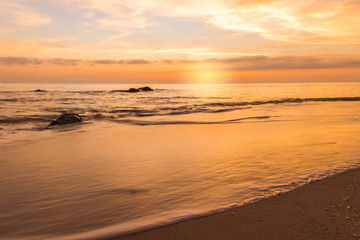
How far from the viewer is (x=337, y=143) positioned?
7.16 meters

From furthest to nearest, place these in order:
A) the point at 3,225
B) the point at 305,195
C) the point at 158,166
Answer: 1. the point at 158,166
2. the point at 305,195
3. the point at 3,225

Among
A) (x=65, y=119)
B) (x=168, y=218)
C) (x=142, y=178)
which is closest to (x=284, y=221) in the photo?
(x=168, y=218)

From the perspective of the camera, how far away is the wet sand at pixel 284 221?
2.72 metres

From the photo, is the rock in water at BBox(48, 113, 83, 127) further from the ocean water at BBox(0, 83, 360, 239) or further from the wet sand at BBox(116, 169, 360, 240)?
the wet sand at BBox(116, 169, 360, 240)

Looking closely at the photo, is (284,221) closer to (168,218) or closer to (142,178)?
(168,218)

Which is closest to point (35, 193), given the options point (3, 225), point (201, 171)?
point (3, 225)

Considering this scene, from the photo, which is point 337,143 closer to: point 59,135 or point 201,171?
point 201,171

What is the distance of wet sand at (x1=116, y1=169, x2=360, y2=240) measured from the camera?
8.91 ft

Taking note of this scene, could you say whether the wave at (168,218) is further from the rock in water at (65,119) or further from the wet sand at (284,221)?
the rock in water at (65,119)

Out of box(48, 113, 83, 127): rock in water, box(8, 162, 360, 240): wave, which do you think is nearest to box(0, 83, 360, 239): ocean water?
box(8, 162, 360, 240): wave

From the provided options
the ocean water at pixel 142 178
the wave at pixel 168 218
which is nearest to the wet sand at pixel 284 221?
the wave at pixel 168 218

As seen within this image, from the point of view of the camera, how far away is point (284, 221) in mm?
2969

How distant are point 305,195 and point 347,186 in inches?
30.1

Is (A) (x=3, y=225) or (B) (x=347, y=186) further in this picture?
(B) (x=347, y=186)
